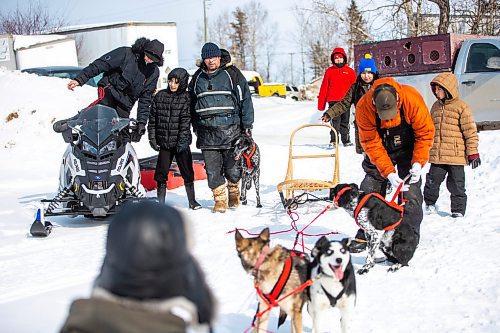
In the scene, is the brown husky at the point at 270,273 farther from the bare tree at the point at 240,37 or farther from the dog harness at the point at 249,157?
the bare tree at the point at 240,37

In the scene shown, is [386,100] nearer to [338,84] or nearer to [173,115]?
[173,115]

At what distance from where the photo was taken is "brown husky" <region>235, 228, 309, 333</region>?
10.4ft

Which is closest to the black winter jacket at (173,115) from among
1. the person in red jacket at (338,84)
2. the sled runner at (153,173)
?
the sled runner at (153,173)

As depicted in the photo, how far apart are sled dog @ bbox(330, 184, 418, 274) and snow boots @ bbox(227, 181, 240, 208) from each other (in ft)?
8.68

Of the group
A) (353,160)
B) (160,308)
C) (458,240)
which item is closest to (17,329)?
(160,308)

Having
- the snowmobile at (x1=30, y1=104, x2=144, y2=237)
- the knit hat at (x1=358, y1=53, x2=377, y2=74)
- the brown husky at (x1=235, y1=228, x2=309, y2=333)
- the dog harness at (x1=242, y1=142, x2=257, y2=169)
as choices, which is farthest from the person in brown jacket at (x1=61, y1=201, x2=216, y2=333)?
the knit hat at (x1=358, y1=53, x2=377, y2=74)

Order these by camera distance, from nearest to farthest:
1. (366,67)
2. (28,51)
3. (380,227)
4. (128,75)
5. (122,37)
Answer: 1. (380,227)
2. (128,75)
3. (366,67)
4. (28,51)
5. (122,37)

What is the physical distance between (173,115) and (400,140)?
298 cm

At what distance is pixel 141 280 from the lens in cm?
154

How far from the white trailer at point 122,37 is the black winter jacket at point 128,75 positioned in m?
21.1

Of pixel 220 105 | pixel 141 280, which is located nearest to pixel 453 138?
pixel 220 105

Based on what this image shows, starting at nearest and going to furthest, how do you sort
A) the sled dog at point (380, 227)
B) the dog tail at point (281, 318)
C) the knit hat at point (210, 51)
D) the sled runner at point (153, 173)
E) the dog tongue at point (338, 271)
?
the dog tongue at point (338, 271) → the dog tail at point (281, 318) → the sled dog at point (380, 227) → the knit hat at point (210, 51) → the sled runner at point (153, 173)

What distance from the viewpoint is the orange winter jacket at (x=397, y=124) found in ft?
16.3

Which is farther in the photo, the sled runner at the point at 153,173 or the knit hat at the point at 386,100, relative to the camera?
the sled runner at the point at 153,173
